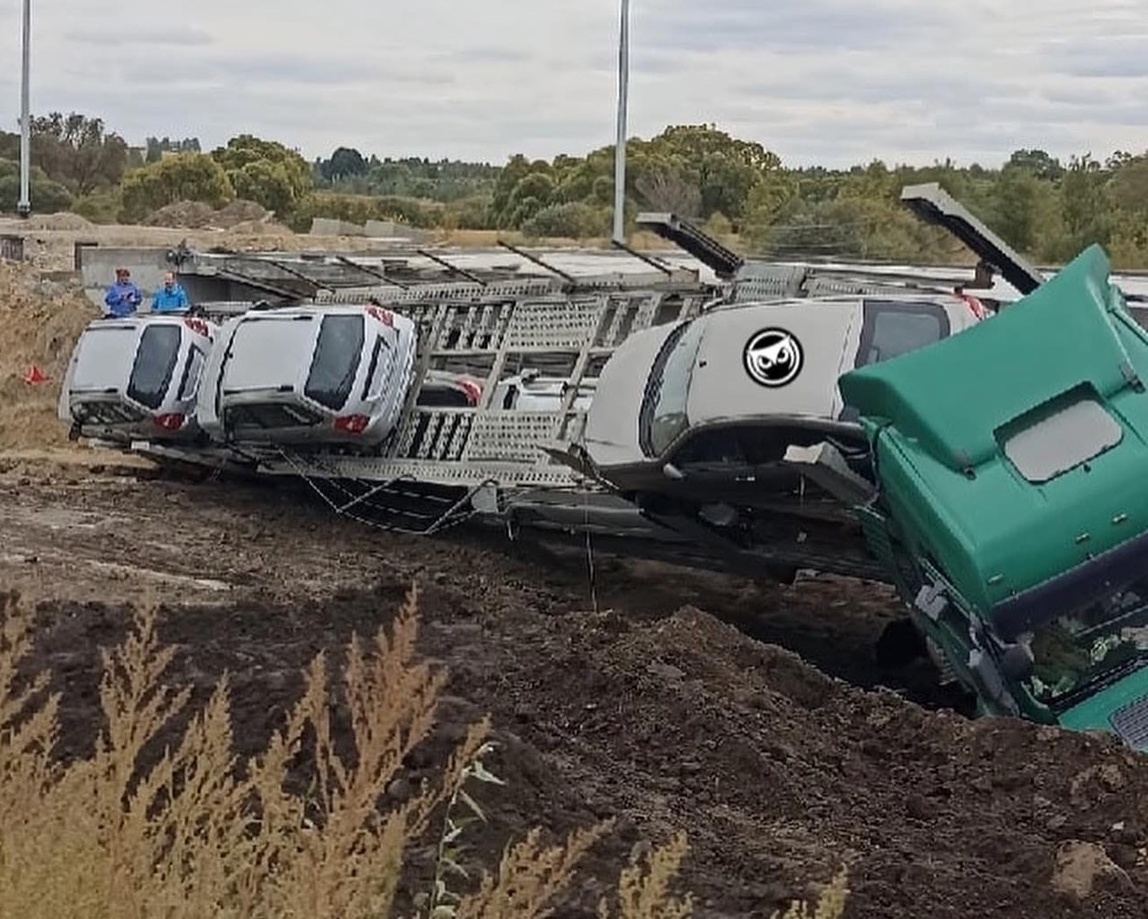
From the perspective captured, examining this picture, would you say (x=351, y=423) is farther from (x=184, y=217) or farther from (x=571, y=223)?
(x=184, y=217)

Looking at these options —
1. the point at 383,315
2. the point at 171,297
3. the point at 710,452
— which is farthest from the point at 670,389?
the point at 171,297

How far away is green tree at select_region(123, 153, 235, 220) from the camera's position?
2601 inches

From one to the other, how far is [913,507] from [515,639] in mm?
2406

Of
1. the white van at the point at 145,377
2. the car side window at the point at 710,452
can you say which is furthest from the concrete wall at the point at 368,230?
the car side window at the point at 710,452

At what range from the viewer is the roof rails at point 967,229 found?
37.0 feet

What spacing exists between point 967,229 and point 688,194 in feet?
152

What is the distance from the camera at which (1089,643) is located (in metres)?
8.38

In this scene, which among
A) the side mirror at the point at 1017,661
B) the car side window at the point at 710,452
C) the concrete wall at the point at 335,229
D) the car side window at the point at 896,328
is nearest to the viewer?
the side mirror at the point at 1017,661

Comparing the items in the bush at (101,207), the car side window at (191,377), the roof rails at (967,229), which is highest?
the roof rails at (967,229)

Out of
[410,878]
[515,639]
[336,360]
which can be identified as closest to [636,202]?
[336,360]

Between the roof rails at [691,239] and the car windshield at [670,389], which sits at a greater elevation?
the roof rails at [691,239]

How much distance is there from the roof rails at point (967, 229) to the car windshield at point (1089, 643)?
129 inches

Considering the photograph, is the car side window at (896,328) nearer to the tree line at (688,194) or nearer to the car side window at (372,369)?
the car side window at (372,369)

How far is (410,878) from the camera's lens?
18.5 feet
